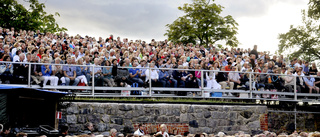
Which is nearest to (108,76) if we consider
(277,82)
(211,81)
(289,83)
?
(211,81)

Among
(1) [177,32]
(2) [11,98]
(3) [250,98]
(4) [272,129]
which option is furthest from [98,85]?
(1) [177,32]

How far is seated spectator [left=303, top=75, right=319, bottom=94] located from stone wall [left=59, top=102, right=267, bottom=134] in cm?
299

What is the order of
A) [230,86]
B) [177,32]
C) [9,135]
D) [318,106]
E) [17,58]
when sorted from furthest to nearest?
[177,32] < [318,106] < [230,86] < [17,58] < [9,135]

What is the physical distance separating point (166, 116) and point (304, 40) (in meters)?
37.2

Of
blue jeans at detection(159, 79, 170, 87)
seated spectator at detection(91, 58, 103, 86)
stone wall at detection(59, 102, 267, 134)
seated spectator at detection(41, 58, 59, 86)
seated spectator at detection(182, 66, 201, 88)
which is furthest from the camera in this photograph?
seated spectator at detection(182, 66, 201, 88)

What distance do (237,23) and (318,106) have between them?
89.4 ft

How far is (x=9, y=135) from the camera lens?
12242 mm

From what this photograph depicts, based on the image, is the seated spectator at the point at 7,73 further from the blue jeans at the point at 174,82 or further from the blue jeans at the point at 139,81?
the blue jeans at the point at 174,82

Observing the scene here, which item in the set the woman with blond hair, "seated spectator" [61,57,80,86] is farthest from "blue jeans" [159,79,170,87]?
"seated spectator" [61,57,80,86]

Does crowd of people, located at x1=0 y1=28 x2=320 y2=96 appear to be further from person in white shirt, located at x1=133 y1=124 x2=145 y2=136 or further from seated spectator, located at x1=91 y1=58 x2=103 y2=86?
person in white shirt, located at x1=133 y1=124 x2=145 y2=136

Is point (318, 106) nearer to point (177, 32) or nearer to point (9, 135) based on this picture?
point (9, 135)

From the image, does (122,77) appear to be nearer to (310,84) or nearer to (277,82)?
(277,82)

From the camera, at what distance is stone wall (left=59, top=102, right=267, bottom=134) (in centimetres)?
1631

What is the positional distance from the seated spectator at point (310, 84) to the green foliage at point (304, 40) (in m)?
29.6
